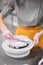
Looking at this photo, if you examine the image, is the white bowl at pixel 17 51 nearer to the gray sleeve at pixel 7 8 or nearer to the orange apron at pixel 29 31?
the orange apron at pixel 29 31

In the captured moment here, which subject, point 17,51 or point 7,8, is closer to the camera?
point 17,51

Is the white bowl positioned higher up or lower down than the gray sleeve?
lower down

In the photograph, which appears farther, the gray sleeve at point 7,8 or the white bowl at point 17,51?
the gray sleeve at point 7,8

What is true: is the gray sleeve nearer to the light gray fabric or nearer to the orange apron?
the light gray fabric

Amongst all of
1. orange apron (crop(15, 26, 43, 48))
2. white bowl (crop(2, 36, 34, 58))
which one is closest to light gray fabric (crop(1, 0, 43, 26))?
orange apron (crop(15, 26, 43, 48))

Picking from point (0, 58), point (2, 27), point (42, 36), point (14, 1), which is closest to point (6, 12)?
point (14, 1)

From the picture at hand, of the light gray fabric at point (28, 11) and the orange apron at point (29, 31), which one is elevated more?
→ the light gray fabric at point (28, 11)

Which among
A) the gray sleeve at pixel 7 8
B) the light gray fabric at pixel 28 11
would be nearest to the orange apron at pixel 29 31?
the light gray fabric at pixel 28 11

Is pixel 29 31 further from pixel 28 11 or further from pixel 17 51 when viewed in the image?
pixel 17 51

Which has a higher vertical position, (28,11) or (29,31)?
(28,11)

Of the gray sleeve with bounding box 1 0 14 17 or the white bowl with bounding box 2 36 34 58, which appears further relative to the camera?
the gray sleeve with bounding box 1 0 14 17

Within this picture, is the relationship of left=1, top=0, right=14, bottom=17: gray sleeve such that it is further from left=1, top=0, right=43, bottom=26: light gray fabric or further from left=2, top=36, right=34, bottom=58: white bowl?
left=2, top=36, right=34, bottom=58: white bowl

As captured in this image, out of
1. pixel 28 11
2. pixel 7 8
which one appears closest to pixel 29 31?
pixel 28 11

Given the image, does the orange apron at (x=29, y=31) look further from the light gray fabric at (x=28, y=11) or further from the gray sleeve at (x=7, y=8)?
the gray sleeve at (x=7, y=8)
